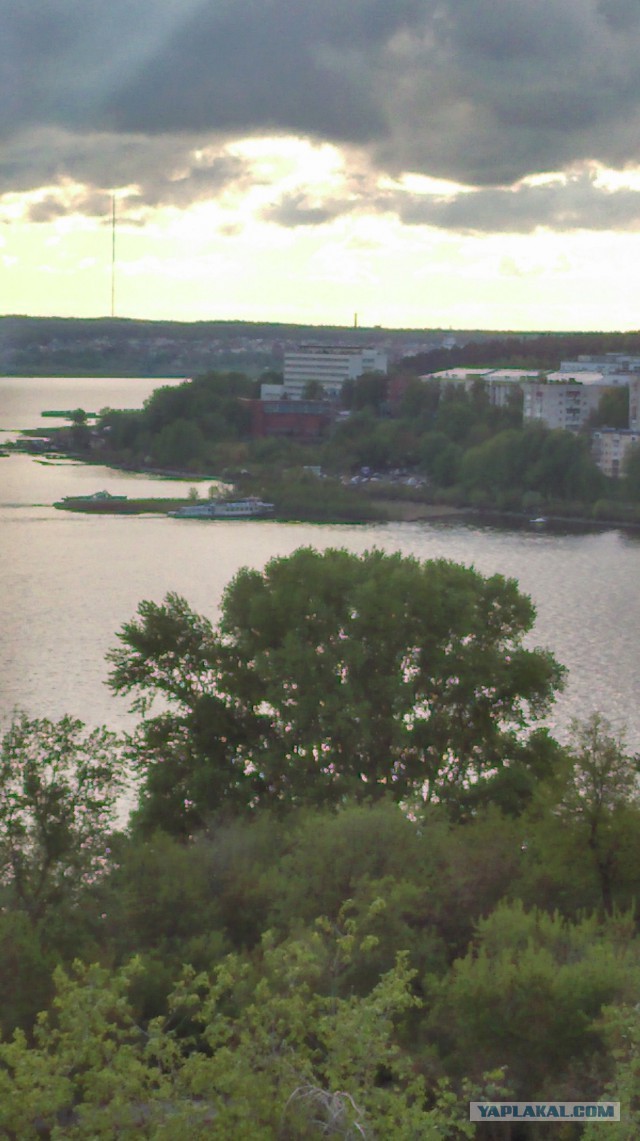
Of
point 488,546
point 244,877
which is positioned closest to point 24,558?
point 488,546

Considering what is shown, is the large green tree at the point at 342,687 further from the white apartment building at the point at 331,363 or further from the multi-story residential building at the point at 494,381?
the white apartment building at the point at 331,363

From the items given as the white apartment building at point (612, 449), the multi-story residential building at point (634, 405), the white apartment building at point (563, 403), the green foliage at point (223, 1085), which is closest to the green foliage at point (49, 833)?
the green foliage at point (223, 1085)

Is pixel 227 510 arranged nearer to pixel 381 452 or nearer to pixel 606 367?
pixel 381 452

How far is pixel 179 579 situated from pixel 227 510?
512cm

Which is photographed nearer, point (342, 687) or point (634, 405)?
point (342, 687)

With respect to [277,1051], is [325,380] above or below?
above

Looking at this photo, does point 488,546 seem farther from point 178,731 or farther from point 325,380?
point 325,380

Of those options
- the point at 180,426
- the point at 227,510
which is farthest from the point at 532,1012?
the point at 180,426

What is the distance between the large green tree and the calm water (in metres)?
1.12

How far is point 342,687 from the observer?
440 centimetres

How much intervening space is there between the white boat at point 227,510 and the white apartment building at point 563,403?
8.41 m

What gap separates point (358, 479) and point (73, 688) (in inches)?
482

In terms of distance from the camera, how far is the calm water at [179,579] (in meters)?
6.71

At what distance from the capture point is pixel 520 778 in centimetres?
430
